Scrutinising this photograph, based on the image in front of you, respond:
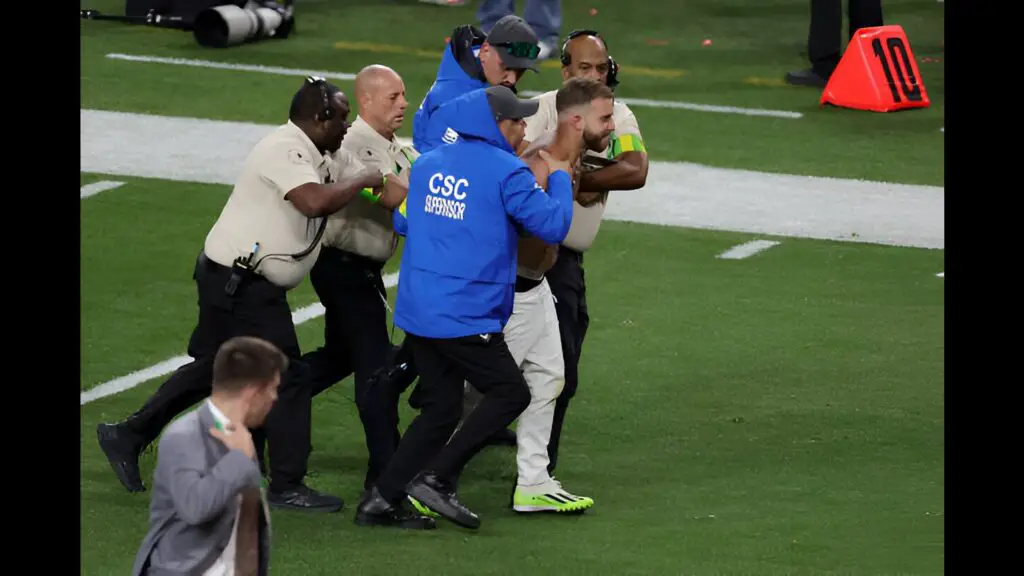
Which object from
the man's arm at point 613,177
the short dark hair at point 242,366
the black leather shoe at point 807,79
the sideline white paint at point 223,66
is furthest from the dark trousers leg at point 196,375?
the black leather shoe at point 807,79

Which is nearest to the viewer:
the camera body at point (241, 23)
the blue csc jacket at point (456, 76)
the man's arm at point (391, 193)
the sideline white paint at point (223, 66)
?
the man's arm at point (391, 193)

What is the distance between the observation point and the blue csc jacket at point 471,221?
856 centimetres

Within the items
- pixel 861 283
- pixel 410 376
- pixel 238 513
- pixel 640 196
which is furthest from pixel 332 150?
pixel 640 196

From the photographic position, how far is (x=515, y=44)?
10.0 m

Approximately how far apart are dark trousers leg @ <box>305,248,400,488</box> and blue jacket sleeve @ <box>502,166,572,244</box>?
3.93ft

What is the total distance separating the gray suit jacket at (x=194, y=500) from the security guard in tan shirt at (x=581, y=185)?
144 inches

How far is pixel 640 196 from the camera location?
16.3m

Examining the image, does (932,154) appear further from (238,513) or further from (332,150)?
(238,513)

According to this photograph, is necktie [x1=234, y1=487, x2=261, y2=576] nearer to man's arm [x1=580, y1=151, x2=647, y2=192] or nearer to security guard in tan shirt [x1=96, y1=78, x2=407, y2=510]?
security guard in tan shirt [x1=96, y1=78, x2=407, y2=510]

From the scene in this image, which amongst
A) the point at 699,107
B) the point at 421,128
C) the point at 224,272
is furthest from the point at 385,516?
the point at 699,107

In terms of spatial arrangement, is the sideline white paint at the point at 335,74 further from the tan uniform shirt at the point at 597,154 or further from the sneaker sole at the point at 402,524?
the sneaker sole at the point at 402,524

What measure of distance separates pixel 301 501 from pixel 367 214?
135 cm
